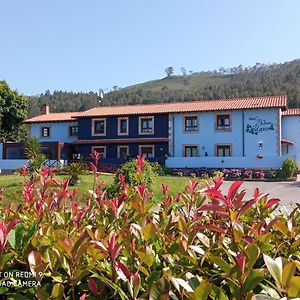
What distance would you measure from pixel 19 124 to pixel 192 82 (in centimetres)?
12573

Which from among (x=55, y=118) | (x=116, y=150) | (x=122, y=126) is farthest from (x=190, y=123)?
(x=55, y=118)

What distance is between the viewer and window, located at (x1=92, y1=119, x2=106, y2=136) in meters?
36.9

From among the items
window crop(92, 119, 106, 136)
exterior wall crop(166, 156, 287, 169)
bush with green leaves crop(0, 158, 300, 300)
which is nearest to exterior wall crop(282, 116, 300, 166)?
exterior wall crop(166, 156, 287, 169)

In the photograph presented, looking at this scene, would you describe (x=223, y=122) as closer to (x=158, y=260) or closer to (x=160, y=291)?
(x=158, y=260)

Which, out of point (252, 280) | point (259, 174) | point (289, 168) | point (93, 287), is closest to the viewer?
point (252, 280)

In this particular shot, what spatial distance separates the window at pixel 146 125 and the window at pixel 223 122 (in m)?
5.62

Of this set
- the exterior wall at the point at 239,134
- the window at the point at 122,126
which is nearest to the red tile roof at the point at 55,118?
the window at the point at 122,126

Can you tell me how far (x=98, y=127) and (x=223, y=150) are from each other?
11.5 meters

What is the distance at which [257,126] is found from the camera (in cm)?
3238

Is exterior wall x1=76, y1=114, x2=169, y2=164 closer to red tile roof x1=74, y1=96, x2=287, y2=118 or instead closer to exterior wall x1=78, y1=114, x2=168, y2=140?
exterior wall x1=78, y1=114, x2=168, y2=140

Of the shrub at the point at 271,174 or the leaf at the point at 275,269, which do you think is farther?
the shrub at the point at 271,174

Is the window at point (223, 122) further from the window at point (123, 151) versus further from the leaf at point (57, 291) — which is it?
the leaf at point (57, 291)

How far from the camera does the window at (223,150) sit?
33.4m

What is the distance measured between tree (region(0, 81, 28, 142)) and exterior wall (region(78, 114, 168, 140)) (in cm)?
1172
